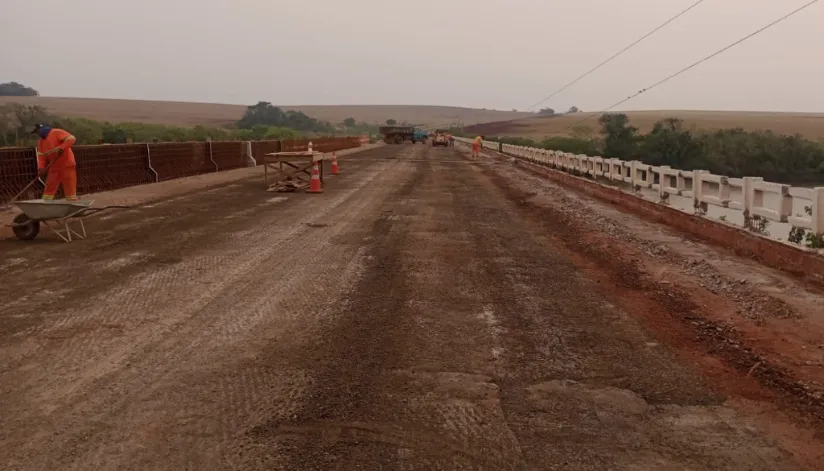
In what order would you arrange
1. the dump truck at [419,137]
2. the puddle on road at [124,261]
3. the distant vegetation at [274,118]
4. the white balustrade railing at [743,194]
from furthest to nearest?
the distant vegetation at [274,118] < the dump truck at [419,137] < the white balustrade railing at [743,194] < the puddle on road at [124,261]

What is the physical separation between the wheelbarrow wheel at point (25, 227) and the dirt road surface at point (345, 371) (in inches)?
43.9

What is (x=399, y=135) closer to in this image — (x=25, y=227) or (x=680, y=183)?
(x=680, y=183)

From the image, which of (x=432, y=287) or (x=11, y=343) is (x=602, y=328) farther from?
(x=11, y=343)

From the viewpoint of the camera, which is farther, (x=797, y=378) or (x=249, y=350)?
(x=249, y=350)

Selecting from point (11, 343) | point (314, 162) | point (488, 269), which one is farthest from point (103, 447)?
point (314, 162)

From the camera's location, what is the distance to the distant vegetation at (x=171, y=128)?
3349 cm

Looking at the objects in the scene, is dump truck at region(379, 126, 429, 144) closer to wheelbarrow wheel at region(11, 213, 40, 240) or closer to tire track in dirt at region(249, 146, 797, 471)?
wheelbarrow wheel at region(11, 213, 40, 240)

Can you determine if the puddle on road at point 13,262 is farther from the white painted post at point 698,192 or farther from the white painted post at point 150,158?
the white painted post at point 150,158

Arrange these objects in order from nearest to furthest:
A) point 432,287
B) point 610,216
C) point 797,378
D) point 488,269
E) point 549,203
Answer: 1. point 797,378
2. point 432,287
3. point 488,269
4. point 610,216
5. point 549,203

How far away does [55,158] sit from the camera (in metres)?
11.2

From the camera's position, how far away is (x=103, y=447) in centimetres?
363

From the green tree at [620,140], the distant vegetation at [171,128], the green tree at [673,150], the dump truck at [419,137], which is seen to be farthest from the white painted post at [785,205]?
the dump truck at [419,137]

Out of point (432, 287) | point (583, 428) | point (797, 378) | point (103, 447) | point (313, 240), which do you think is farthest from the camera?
point (313, 240)

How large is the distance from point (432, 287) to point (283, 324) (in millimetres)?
2005
